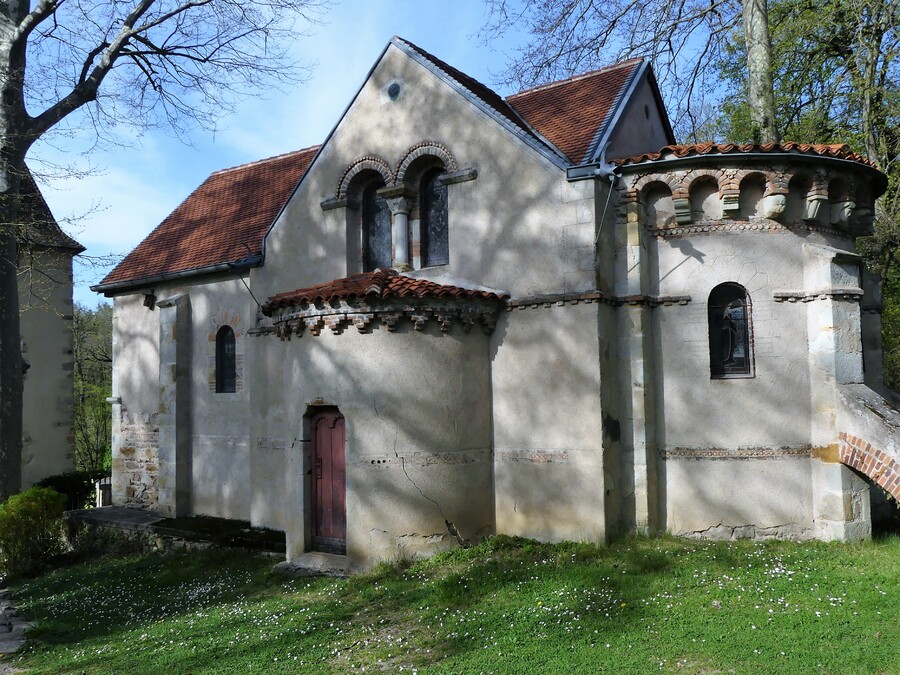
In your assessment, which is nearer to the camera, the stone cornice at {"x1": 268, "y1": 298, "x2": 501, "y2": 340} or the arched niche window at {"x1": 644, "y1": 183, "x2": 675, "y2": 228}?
the stone cornice at {"x1": 268, "y1": 298, "x2": 501, "y2": 340}

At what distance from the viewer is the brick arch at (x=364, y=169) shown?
11523 millimetres

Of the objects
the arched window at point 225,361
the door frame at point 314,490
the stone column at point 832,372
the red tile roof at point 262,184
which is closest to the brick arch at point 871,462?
the stone column at point 832,372

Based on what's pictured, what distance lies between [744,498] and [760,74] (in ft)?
28.2

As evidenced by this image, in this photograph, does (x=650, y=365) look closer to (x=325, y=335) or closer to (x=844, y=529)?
(x=844, y=529)

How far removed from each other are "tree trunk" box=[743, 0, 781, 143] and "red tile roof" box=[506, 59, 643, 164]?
2931 mm

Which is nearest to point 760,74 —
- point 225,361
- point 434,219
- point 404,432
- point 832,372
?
point 832,372

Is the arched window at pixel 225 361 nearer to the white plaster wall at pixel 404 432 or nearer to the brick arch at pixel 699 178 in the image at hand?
the white plaster wall at pixel 404 432

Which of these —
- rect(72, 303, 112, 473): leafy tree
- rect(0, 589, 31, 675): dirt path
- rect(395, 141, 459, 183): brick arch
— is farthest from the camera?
rect(72, 303, 112, 473): leafy tree

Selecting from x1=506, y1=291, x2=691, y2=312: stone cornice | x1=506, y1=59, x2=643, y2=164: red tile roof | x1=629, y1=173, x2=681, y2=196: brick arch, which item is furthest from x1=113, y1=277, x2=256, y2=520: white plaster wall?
A: x1=629, y1=173, x2=681, y2=196: brick arch

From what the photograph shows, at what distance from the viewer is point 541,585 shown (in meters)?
8.20

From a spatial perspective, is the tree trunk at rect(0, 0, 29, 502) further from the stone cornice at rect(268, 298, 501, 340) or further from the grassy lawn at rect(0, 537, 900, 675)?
the stone cornice at rect(268, 298, 501, 340)

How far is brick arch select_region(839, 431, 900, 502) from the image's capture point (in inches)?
338

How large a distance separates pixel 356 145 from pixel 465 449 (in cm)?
558

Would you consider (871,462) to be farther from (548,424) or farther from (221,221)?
(221,221)
